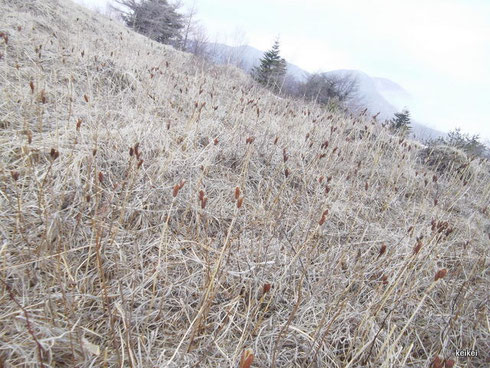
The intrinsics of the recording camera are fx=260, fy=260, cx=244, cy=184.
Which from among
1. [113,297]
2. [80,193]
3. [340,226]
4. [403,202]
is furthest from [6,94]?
[403,202]

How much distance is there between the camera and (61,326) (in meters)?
1.15

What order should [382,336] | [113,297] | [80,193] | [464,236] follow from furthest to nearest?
[464,236] → [80,193] → [382,336] → [113,297]

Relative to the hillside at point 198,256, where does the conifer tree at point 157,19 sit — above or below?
above

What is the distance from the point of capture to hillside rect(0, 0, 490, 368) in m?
1.17

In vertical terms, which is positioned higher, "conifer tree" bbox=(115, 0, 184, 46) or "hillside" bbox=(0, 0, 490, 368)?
"conifer tree" bbox=(115, 0, 184, 46)

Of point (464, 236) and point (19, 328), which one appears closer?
point (19, 328)

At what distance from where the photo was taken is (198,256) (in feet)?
5.68

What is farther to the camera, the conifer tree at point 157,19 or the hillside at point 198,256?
the conifer tree at point 157,19

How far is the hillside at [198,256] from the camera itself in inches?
45.9

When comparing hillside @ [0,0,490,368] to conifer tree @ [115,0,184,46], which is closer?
hillside @ [0,0,490,368]

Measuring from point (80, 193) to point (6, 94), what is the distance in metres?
1.65

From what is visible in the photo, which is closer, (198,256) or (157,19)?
(198,256)

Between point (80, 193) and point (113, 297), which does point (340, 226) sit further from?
point (80, 193)

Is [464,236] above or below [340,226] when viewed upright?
above
